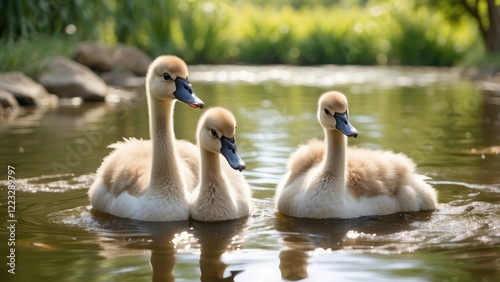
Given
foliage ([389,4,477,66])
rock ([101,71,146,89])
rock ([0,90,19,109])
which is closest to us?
rock ([0,90,19,109])

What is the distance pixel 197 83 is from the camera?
23969 millimetres

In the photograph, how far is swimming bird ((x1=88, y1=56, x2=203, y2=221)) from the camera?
24.6ft

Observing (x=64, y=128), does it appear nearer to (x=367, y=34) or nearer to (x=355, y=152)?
(x=355, y=152)

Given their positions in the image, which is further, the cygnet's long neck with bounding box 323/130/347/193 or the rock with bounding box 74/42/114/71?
the rock with bounding box 74/42/114/71

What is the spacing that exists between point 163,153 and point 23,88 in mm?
10308

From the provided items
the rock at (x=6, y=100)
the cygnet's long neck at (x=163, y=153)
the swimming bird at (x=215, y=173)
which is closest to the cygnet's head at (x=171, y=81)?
the cygnet's long neck at (x=163, y=153)

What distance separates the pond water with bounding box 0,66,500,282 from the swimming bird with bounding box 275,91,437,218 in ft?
0.45

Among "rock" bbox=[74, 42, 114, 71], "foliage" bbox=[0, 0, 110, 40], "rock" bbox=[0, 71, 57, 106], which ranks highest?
"foliage" bbox=[0, 0, 110, 40]

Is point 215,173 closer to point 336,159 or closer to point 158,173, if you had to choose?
point 158,173

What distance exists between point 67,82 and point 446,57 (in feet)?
54.8

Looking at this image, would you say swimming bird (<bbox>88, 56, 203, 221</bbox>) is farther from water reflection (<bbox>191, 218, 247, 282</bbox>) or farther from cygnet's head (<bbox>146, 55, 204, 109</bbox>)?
water reflection (<bbox>191, 218, 247, 282</bbox>)

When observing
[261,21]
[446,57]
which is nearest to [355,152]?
[446,57]

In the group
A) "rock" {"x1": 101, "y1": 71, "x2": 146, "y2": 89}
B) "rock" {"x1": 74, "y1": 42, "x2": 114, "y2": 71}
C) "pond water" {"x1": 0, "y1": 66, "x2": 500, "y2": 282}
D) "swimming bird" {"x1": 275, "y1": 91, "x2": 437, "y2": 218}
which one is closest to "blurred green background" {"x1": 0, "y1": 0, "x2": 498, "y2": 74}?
"rock" {"x1": 74, "y1": 42, "x2": 114, "y2": 71}

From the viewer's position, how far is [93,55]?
76.1 feet
